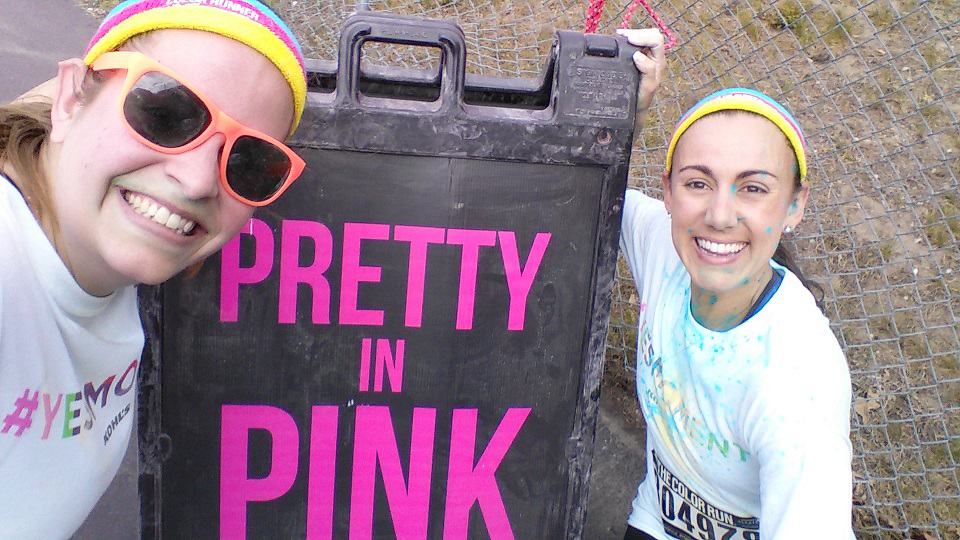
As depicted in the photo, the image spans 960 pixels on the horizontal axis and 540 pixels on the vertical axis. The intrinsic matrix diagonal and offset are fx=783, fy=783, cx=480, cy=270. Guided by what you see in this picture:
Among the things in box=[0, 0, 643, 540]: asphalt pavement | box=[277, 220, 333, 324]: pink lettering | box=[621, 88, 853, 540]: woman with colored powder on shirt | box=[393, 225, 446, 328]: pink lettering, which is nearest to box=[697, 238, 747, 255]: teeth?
box=[621, 88, 853, 540]: woman with colored powder on shirt

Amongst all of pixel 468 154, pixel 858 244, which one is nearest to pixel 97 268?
pixel 468 154

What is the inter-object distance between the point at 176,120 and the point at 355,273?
67 cm

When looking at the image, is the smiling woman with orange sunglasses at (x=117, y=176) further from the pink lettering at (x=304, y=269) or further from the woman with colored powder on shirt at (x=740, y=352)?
the woman with colored powder on shirt at (x=740, y=352)

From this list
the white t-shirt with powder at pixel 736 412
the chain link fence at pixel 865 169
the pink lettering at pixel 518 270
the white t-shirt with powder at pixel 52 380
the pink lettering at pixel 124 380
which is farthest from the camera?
the chain link fence at pixel 865 169

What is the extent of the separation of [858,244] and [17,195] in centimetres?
315

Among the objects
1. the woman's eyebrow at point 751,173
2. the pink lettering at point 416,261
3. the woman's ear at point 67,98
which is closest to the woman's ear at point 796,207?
the woman's eyebrow at point 751,173

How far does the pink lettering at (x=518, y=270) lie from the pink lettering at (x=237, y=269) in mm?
517

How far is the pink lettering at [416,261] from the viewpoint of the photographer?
5.70 ft

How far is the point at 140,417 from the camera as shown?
175 cm

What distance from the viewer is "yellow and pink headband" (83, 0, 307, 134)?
3.76 ft

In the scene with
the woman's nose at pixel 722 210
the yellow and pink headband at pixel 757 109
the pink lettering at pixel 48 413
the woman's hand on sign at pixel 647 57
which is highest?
the woman's hand on sign at pixel 647 57

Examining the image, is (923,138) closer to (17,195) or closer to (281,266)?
(281,266)

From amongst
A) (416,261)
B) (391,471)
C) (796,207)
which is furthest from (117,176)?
(796,207)

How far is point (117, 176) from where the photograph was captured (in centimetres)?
115
